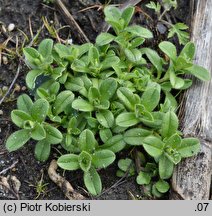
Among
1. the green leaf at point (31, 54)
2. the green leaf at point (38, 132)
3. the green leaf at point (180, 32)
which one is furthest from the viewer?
the green leaf at point (180, 32)

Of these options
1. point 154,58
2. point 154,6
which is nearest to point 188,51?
point 154,58

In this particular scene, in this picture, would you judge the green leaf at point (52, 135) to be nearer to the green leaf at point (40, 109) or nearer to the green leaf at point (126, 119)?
the green leaf at point (40, 109)

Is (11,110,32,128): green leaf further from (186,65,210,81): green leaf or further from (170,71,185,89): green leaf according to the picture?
(186,65,210,81): green leaf

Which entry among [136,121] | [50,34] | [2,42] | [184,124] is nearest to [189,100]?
[184,124]

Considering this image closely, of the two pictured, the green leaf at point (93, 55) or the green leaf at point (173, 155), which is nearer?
the green leaf at point (173, 155)

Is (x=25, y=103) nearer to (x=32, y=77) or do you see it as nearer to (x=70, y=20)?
(x=32, y=77)

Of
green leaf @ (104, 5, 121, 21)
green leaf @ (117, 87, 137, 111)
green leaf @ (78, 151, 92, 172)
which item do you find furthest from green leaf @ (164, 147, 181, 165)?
green leaf @ (104, 5, 121, 21)

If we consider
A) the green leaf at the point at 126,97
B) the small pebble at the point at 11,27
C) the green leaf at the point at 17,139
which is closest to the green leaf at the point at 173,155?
the green leaf at the point at 126,97
